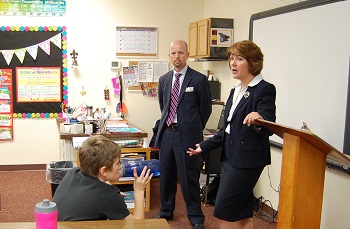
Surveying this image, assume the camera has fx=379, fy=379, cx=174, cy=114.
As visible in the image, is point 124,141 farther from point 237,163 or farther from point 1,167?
point 1,167

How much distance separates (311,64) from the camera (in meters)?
2.88

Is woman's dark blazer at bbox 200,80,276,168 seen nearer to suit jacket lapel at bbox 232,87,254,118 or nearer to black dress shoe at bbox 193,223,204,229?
suit jacket lapel at bbox 232,87,254,118

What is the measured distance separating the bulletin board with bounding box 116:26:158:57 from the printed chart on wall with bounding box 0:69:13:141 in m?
1.43

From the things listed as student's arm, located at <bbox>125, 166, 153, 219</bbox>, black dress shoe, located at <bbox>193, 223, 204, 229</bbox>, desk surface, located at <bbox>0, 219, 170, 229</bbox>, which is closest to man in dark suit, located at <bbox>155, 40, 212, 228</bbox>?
black dress shoe, located at <bbox>193, 223, 204, 229</bbox>

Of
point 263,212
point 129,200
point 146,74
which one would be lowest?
point 263,212

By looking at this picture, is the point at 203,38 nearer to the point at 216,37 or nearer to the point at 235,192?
the point at 216,37

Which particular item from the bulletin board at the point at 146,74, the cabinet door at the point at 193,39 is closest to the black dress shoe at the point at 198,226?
the cabinet door at the point at 193,39

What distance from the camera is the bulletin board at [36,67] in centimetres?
479

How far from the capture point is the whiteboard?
2584 mm

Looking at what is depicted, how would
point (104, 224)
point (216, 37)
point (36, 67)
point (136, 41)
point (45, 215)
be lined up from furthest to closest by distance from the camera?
point (136, 41) → point (36, 67) → point (216, 37) → point (104, 224) → point (45, 215)

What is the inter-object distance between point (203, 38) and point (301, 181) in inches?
120

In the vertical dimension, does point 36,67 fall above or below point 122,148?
above

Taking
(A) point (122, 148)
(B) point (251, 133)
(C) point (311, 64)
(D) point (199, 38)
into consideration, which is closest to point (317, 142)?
(B) point (251, 133)

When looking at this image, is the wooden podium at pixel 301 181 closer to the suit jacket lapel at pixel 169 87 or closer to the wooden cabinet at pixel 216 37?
the suit jacket lapel at pixel 169 87
